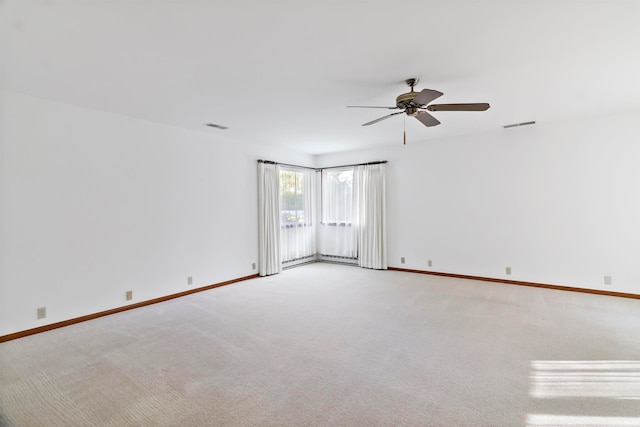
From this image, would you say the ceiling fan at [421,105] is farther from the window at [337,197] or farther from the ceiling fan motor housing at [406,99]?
the window at [337,197]

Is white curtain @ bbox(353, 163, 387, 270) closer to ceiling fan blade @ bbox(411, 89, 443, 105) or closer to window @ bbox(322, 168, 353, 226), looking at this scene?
window @ bbox(322, 168, 353, 226)

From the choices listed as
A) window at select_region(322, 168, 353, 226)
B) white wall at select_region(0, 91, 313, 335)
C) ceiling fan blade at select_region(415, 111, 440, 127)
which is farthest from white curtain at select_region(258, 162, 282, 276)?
ceiling fan blade at select_region(415, 111, 440, 127)

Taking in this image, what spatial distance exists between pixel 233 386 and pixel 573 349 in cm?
300

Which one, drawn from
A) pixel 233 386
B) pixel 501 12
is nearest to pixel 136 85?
pixel 233 386

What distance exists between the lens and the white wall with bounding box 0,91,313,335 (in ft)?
10.4

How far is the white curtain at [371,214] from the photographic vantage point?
6238 mm

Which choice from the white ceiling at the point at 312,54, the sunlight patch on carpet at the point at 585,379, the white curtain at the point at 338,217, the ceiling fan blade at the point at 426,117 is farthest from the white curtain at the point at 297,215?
the sunlight patch on carpet at the point at 585,379

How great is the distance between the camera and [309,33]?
7.27 feet

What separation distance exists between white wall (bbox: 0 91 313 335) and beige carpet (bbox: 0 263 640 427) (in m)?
0.46

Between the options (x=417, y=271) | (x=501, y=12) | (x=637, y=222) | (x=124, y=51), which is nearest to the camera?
(x=501, y=12)

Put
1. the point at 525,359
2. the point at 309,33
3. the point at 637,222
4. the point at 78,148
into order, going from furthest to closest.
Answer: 1. the point at 637,222
2. the point at 78,148
3. the point at 525,359
4. the point at 309,33

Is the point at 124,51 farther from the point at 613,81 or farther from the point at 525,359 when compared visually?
the point at 613,81

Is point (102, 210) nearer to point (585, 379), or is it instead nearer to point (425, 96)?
point (425, 96)

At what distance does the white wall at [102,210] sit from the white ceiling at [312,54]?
0.36 metres
